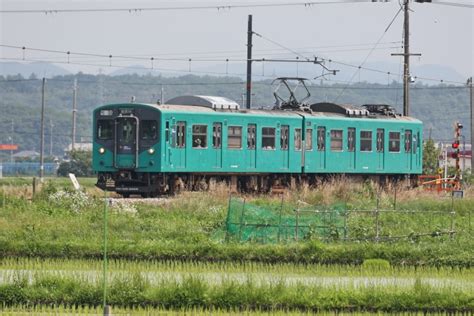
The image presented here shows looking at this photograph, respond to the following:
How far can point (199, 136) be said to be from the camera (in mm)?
35281

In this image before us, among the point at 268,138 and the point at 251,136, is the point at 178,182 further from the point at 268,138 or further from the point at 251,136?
the point at 268,138

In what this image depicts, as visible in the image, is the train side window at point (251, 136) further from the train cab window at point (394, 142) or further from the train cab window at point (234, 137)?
the train cab window at point (394, 142)

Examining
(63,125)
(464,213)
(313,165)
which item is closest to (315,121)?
(313,165)

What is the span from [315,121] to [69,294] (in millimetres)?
22947

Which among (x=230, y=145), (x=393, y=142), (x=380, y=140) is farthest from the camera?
(x=393, y=142)

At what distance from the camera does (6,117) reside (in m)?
180

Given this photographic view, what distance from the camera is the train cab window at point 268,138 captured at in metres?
37.2

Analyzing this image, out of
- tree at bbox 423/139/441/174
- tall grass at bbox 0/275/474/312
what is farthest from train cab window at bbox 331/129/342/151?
tall grass at bbox 0/275/474/312

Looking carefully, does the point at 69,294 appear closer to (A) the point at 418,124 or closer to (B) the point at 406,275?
(B) the point at 406,275

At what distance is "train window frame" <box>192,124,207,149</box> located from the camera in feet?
115

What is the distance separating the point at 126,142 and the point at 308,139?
19.6 ft

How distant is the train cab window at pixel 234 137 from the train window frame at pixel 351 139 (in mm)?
4753

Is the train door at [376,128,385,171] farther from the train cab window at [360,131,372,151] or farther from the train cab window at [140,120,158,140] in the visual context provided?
the train cab window at [140,120,158,140]

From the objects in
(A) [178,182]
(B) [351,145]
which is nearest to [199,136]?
(A) [178,182]
